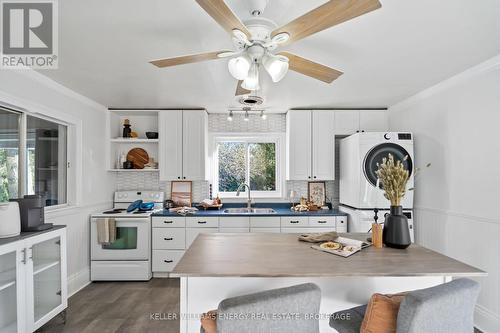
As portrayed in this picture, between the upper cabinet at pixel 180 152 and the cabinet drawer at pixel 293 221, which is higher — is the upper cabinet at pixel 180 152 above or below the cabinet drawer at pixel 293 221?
above

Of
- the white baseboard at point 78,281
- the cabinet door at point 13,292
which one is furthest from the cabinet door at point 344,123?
the white baseboard at point 78,281

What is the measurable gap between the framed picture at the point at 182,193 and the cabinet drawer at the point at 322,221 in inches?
72.4

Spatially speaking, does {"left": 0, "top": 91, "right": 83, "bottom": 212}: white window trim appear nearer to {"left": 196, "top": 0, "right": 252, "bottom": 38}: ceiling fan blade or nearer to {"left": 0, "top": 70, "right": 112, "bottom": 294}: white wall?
{"left": 0, "top": 70, "right": 112, "bottom": 294}: white wall

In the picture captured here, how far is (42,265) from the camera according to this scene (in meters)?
2.16

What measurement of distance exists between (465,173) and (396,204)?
1.33 m

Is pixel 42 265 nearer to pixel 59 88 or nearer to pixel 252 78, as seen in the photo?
pixel 59 88

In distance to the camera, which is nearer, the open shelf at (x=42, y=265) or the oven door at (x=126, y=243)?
the open shelf at (x=42, y=265)

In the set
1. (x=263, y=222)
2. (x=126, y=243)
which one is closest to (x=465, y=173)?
(x=263, y=222)

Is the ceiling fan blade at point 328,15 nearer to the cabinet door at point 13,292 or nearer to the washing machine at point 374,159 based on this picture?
the washing machine at point 374,159

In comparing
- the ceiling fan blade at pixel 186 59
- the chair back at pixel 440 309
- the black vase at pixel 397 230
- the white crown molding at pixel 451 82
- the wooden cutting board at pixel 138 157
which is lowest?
the chair back at pixel 440 309

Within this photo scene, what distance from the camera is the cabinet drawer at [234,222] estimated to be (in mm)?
3354

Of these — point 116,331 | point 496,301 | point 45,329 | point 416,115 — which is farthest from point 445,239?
point 45,329

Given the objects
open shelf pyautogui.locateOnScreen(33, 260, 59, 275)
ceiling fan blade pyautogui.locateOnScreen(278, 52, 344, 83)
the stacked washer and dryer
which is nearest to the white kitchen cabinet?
open shelf pyautogui.locateOnScreen(33, 260, 59, 275)

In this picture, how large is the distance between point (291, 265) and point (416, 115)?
2.78 meters
